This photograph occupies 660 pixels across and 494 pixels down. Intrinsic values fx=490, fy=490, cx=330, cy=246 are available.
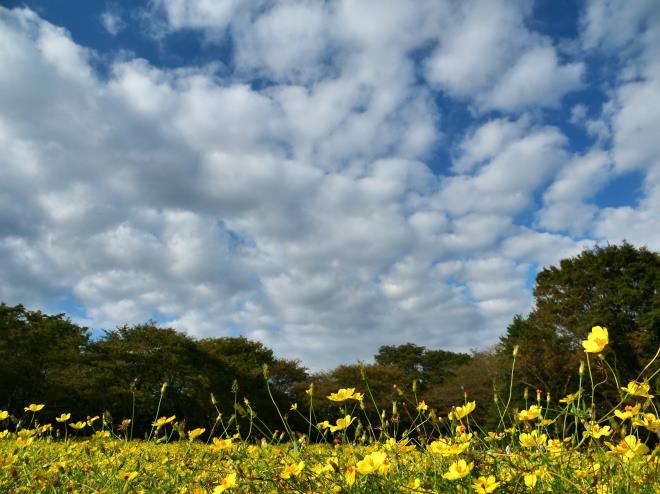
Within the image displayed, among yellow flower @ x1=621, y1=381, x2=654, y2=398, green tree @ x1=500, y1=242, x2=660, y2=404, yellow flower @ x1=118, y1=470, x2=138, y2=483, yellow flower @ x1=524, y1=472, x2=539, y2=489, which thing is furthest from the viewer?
green tree @ x1=500, y1=242, x2=660, y2=404

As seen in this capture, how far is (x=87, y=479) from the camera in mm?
2510

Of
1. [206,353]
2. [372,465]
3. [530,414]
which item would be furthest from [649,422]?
[206,353]

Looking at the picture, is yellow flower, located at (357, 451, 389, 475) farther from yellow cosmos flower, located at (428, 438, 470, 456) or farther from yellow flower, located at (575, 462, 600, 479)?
yellow flower, located at (575, 462, 600, 479)

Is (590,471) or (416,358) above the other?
(416,358)

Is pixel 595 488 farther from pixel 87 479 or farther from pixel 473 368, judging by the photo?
pixel 473 368

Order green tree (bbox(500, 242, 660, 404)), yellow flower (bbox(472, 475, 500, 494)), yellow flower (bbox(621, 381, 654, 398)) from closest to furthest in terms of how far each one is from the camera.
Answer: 1. yellow flower (bbox(472, 475, 500, 494))
2. yellow flower (bbox(621, 381, 654, 398))
3. green tree (bbox(500, 242, 660, 404))

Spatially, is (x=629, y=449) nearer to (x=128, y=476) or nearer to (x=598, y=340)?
(x=598, y=340)

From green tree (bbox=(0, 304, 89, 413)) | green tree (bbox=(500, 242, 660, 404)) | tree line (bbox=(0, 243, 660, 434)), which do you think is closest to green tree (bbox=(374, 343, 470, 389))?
tree line (bbox=(0, 243, 660, 434))

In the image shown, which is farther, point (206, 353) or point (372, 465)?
point (206, 353)

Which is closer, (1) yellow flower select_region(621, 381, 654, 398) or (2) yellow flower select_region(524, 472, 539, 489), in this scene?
(2) yellow flower select_region(524, 472, 539, 489)

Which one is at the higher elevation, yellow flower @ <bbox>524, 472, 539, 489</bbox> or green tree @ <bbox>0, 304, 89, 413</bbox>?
green tree @ <bbox>0, 304, 89, 413</bbox>

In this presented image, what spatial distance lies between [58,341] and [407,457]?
19063 millimetres

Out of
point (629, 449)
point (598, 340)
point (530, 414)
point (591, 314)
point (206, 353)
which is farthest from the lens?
point (206, 353)

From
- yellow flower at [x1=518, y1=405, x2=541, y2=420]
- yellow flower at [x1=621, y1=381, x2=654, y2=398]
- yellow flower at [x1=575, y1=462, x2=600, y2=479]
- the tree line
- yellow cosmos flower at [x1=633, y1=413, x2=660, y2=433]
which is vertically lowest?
yellow flower at [x1=575, y1=462, x2=600, y2=479]
